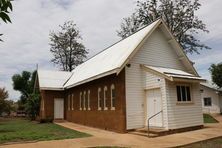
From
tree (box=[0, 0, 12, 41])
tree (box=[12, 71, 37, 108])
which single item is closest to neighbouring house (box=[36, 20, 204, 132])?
tree (box=[0, 0, 12, 41])

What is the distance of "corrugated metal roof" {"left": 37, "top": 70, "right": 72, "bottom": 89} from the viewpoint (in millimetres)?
31350

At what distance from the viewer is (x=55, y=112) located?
31797 mm

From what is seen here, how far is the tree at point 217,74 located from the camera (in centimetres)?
3984

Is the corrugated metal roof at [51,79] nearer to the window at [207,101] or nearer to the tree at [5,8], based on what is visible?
the window at [207,101]

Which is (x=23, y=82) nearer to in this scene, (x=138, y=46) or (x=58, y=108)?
(x=58, y=108)

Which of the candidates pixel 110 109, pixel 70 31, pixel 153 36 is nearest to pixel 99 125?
pixel 110 109

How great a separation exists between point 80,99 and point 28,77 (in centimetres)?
3040

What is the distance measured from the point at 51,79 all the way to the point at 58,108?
4.22 meters

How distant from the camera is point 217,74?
132ft

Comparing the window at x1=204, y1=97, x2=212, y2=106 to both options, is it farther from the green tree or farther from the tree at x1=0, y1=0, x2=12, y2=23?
the tree at x1=0, y1=0, x2=12, y2=23

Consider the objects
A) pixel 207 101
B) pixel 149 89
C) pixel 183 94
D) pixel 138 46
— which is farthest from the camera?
pixel 207 101

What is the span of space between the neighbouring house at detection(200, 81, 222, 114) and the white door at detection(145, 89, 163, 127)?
25.1m

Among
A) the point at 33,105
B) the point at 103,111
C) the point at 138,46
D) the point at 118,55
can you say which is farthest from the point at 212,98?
the point at 138,46

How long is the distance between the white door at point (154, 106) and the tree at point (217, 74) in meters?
26.1
